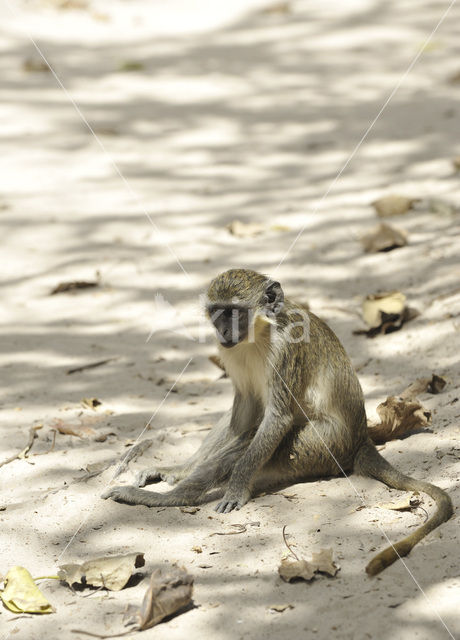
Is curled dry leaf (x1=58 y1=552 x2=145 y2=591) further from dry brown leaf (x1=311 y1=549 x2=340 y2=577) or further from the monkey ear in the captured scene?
the monkey ear

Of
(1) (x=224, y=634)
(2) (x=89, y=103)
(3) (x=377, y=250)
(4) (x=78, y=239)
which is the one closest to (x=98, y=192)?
(4) (x=78, y=239)

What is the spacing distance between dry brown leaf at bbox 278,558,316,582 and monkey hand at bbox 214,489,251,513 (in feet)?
2.52

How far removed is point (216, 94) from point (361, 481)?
7.09 meters

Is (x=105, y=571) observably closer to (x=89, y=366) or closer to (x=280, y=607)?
(x=280, y=607)

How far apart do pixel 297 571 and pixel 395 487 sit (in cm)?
90

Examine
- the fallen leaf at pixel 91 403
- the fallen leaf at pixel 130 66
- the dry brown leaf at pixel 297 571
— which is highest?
the dry brown leaf at pixel 297 571

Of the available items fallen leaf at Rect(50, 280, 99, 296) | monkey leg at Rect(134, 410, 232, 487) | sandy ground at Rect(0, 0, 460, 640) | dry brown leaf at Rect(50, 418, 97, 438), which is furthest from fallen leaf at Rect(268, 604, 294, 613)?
fallen leaf at Rect(50, 280, 99, 296)

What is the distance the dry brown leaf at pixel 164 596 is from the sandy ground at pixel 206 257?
7cm

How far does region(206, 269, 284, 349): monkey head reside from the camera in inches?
177

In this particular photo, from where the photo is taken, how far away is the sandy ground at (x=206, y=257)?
11.8ft

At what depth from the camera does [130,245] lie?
7930mm

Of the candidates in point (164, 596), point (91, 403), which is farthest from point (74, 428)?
point (164, 596)

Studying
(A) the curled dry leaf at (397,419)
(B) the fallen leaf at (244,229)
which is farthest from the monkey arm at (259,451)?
(B) the fallen leaf at (244,229)

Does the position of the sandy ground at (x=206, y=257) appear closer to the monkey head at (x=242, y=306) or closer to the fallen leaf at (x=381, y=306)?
the fallen leaf at (x=381, y=306)
